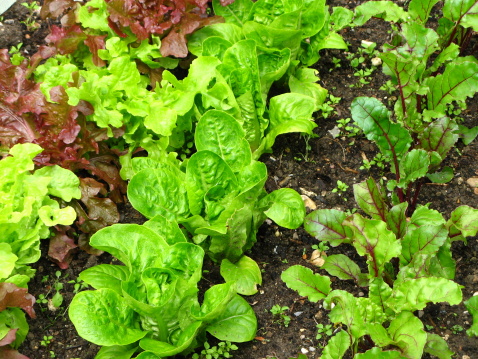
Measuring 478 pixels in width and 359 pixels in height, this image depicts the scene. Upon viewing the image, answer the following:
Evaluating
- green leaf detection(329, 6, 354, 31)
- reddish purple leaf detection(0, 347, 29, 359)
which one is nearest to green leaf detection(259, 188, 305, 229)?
reddish purple leaf detection(0, 347, 29, 359)

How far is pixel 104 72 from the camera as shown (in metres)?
3.59

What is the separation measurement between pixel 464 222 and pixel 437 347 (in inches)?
24.9

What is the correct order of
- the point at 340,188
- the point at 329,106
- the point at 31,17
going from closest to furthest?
the point at 340,188 < the point at 329,106 < the point at 31,17

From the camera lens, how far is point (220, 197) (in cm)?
318

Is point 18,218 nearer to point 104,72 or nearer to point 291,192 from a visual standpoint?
point 104,72

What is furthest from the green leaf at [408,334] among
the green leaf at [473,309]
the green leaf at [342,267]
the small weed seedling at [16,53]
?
the small weed seedling at [16,53]

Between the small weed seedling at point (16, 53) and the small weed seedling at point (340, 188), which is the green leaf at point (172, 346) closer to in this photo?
the small weed seedling at point (340, 188)

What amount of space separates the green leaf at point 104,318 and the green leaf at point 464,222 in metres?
1.54

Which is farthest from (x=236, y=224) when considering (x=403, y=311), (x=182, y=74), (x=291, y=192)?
(x=182, y=74)

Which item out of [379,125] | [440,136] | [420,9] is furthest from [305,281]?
[420,9]

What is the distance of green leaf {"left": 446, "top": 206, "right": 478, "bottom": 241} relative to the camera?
9.56 feet

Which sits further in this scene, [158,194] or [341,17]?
[341,17]

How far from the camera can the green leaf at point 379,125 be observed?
3.19 m

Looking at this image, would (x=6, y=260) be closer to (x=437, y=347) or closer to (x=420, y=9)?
(x=437, y=347)
